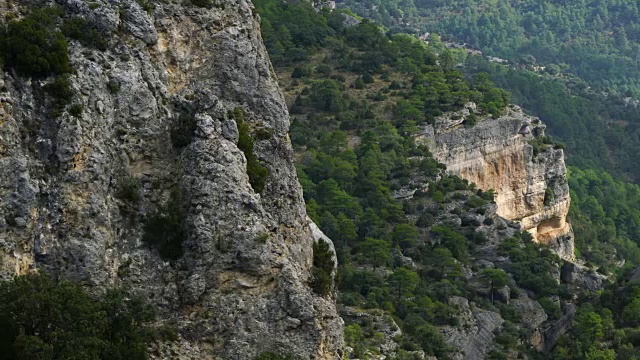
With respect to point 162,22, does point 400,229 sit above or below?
below

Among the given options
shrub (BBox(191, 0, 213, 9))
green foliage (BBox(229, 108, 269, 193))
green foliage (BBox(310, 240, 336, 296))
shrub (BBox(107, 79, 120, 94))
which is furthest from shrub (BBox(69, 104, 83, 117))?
green foliage (BBox(310, 240, 336, 296))

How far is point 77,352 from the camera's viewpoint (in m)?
26.1

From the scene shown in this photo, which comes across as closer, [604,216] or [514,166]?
[514,166]

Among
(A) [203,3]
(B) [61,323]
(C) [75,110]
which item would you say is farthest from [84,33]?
(B) [61,323]

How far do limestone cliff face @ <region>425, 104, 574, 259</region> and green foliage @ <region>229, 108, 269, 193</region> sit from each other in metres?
50.4

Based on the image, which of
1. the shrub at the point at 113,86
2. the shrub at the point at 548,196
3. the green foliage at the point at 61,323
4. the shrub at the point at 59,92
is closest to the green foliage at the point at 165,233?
the green foliage at the point at 61,323

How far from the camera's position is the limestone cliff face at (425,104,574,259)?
273 feet

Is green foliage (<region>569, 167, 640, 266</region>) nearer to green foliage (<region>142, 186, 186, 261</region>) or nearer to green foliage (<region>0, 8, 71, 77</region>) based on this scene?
green foliage (<region>142, 186, 186, 261</region>)

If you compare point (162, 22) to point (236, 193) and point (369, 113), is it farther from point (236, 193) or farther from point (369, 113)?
point (369, 113)

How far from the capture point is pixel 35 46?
27.3 m

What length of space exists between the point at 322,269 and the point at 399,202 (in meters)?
41.7

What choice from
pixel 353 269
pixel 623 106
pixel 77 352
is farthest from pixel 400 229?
pixel 623 106

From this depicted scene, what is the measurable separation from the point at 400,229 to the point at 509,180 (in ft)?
67.6

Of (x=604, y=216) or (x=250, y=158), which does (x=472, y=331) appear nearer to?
(x=250, y=158)
